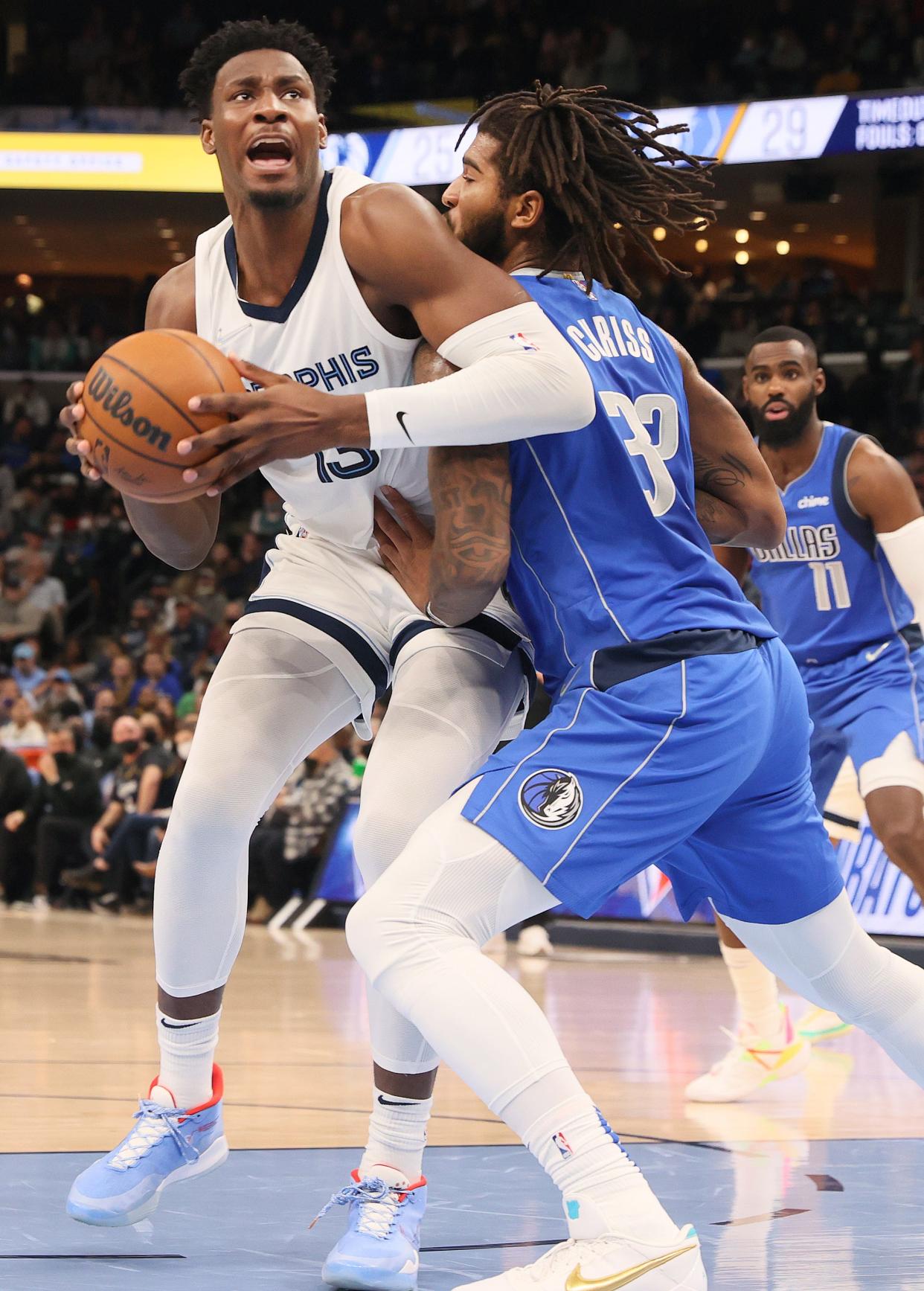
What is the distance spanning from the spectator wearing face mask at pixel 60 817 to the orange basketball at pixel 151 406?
9.92 m

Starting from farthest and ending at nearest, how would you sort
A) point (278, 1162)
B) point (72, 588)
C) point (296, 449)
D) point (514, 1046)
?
point (72, 588)
point (278, 1162)
point (296, 449)
point (514, 1046)

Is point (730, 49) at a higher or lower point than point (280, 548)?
higher

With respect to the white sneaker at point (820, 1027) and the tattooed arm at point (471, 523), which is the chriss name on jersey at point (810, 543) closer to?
the white sneaker at point (820, 1027)

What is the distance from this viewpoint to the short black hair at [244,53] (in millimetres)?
3416

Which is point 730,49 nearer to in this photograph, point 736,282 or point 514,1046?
point 736,282

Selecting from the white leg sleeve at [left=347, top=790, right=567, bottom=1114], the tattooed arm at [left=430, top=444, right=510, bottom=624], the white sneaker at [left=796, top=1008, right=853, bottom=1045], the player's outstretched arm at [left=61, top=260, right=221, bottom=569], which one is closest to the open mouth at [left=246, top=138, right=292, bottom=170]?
the player's outstretched arm at [left=61, top=260, right=221, bottom=569]

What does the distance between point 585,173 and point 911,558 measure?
285 centimetres

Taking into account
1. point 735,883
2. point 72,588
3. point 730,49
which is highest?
point 730,49

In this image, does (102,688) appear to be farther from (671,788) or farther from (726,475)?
(671,788)

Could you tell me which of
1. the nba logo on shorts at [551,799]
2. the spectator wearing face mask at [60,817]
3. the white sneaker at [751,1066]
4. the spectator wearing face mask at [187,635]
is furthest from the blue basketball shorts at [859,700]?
the spectator wearing face mask at [187,635]

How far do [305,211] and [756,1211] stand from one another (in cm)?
236

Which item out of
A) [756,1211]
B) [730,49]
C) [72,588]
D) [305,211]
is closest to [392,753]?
[305,211]

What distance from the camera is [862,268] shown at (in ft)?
79.0

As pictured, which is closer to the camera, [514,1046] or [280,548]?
[514,1046]
